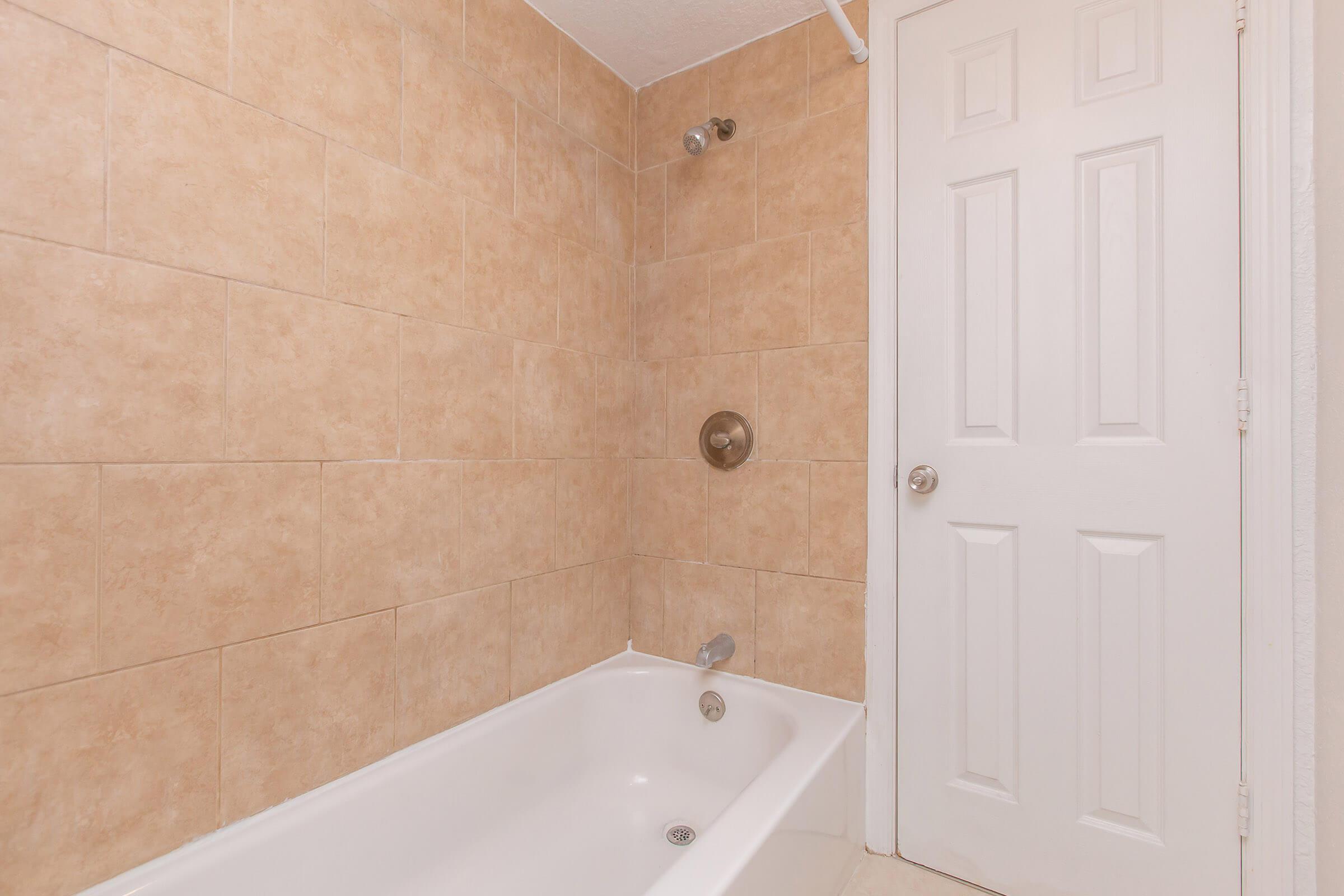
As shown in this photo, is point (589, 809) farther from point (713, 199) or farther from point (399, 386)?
point (713, 199)

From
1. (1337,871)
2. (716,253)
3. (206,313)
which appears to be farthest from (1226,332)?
(206,313)

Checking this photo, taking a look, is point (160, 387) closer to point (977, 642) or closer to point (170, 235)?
point (170, 235)

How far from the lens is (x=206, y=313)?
3.41 feet

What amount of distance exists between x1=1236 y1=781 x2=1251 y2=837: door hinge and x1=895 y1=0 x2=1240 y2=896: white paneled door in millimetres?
15

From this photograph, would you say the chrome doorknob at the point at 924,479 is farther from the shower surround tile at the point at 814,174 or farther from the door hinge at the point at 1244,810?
the door hinge at the point at 1244,810

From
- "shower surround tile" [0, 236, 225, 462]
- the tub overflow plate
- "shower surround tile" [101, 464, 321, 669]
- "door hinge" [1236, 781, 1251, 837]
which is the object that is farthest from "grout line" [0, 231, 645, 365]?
"door hinge" [1236, 781, 1251, 837]

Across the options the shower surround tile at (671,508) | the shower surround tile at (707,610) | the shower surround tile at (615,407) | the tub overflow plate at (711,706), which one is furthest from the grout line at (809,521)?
the shower surround tile at (615,407)

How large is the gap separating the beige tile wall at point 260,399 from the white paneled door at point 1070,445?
1.00 metres

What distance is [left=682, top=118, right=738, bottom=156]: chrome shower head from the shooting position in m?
1.66

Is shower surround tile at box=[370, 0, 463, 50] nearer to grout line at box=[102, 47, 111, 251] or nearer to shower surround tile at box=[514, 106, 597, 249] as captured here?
shower surround tile at box=[514, 106, 597, 249]

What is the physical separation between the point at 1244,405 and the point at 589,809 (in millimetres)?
1753

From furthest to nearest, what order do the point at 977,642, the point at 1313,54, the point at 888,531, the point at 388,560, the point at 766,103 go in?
the point at 766,103, the point at 888,531, the point at 977,642, the point at 388,560, the point at 1313,54

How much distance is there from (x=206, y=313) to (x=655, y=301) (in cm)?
121

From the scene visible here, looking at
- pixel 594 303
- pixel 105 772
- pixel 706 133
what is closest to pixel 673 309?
pixel 594 303
